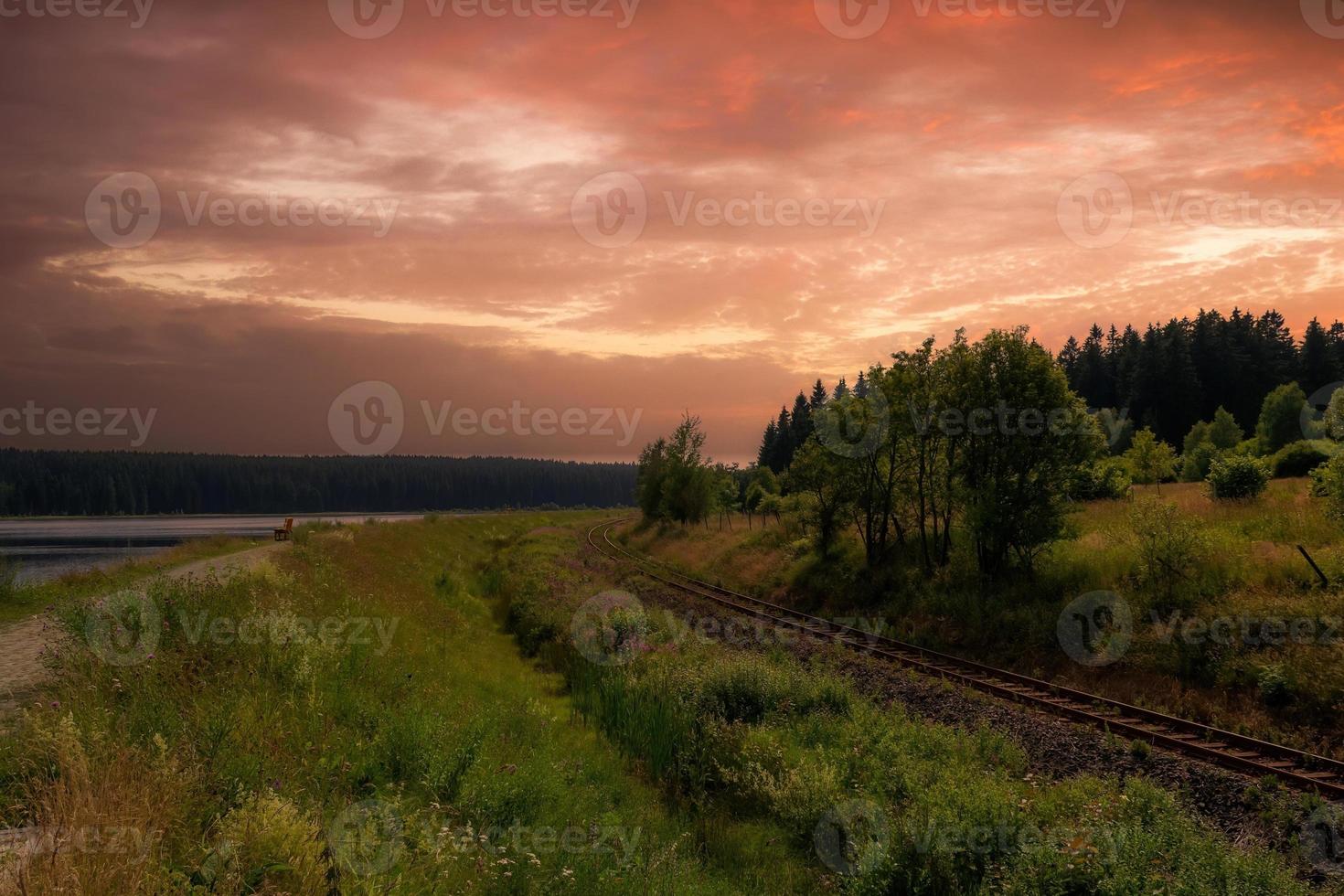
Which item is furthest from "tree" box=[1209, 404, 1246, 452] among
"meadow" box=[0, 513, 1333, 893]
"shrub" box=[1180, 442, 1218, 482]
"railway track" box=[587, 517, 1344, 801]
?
"meadow" box=[0, 513, 1333, 893]

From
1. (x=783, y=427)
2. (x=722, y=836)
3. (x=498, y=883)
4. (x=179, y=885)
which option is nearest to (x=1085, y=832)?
(x=722, y=836)

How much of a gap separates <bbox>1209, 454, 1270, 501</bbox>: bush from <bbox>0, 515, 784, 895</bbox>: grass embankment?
83.9 feet

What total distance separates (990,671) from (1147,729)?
4394mm

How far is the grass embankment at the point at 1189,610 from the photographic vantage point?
501 inches

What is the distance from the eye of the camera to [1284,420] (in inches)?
2248

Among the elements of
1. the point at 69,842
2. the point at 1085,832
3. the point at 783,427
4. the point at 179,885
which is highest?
the point at 783,427

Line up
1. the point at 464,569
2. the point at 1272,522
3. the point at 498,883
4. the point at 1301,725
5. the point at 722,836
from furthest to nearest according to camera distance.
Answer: the point at 464,569 < the point at 1272,522 < the point at 1301,725 < the point at 722,836 < the point at 498,883

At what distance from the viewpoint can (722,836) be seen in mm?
8852

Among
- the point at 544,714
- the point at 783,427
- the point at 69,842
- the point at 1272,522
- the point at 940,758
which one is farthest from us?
the point at 783,427

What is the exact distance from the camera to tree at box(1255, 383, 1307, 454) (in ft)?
185

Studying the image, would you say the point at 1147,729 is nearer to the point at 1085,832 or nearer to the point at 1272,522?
the point at 1085,832

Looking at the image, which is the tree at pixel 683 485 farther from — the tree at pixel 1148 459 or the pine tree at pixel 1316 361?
the pine tree at pixel 1316 361

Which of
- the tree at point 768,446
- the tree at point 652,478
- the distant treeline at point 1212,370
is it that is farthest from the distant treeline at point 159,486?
the distant treeline at point 1212,370

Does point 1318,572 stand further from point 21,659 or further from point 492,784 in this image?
point 21,659
